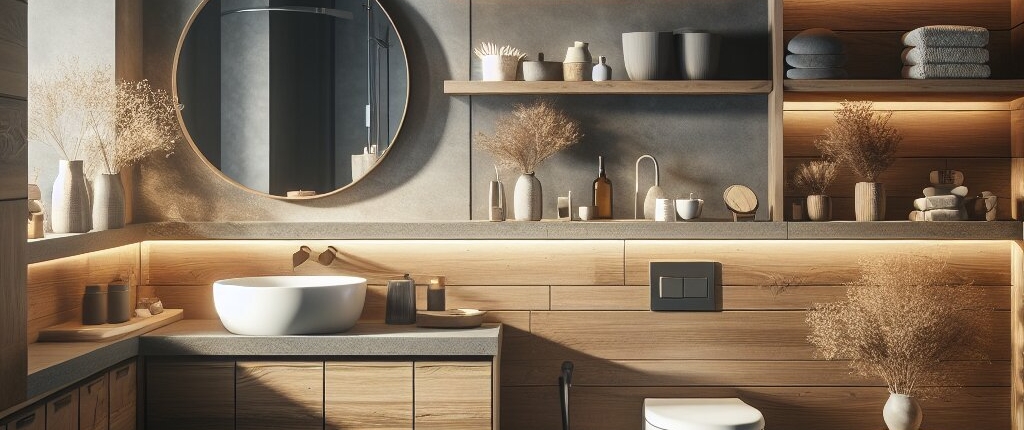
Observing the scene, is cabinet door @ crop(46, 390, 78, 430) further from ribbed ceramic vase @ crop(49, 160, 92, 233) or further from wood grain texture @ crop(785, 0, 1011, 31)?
wood grain texture @ crop(785, 0, 1011, 31)

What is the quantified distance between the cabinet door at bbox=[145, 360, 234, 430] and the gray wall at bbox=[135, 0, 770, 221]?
0.71 metres

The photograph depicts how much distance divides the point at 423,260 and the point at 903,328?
159cm

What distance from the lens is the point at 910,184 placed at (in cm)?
318

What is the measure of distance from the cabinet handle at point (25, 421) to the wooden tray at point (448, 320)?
115 centimetres

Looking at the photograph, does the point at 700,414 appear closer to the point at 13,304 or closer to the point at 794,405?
the point at 794,405

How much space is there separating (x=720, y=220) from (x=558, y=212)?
566 millimetres

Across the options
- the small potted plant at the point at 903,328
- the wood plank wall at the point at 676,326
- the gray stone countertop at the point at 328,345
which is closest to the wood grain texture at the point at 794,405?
the wood plank wall at the point at 676,326

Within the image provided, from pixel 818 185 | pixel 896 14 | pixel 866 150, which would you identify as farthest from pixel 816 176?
pixel 896 14

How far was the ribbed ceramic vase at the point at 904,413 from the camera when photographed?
2.85m

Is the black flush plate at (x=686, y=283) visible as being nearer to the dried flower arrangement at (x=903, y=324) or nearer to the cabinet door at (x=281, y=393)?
the dried flower arrangement at (x=903, y=324)

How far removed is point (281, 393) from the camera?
278cm

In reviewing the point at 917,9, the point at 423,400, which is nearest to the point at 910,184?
the point at 917,9

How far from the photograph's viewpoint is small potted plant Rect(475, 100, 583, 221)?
3018mm

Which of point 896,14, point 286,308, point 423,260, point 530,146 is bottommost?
point 286,308
